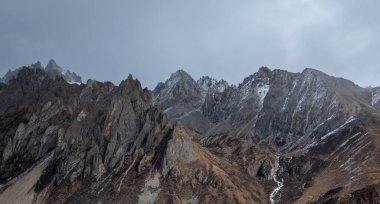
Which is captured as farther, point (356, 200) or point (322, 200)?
point (322, 200)

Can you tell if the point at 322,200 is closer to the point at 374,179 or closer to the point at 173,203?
the point at 374,179

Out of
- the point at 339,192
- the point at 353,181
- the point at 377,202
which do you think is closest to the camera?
the point at 377,202

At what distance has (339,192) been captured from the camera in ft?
613

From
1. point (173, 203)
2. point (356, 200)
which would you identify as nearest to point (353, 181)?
point (356, 200)

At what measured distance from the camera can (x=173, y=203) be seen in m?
200

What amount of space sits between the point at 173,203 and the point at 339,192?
54.3 meters

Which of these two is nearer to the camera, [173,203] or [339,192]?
[339,192]

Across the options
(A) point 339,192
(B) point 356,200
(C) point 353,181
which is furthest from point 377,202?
(C) point 353,181

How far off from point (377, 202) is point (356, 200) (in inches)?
284

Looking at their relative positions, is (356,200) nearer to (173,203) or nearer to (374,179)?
(374,179)

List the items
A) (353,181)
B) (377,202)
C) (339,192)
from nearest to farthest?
1. (377,202)
2. (339,192)
3. (353,181)

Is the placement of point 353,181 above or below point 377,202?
above

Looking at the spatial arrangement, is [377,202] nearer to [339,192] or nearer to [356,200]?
[356,200]

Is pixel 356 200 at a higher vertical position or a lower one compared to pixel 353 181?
lower
